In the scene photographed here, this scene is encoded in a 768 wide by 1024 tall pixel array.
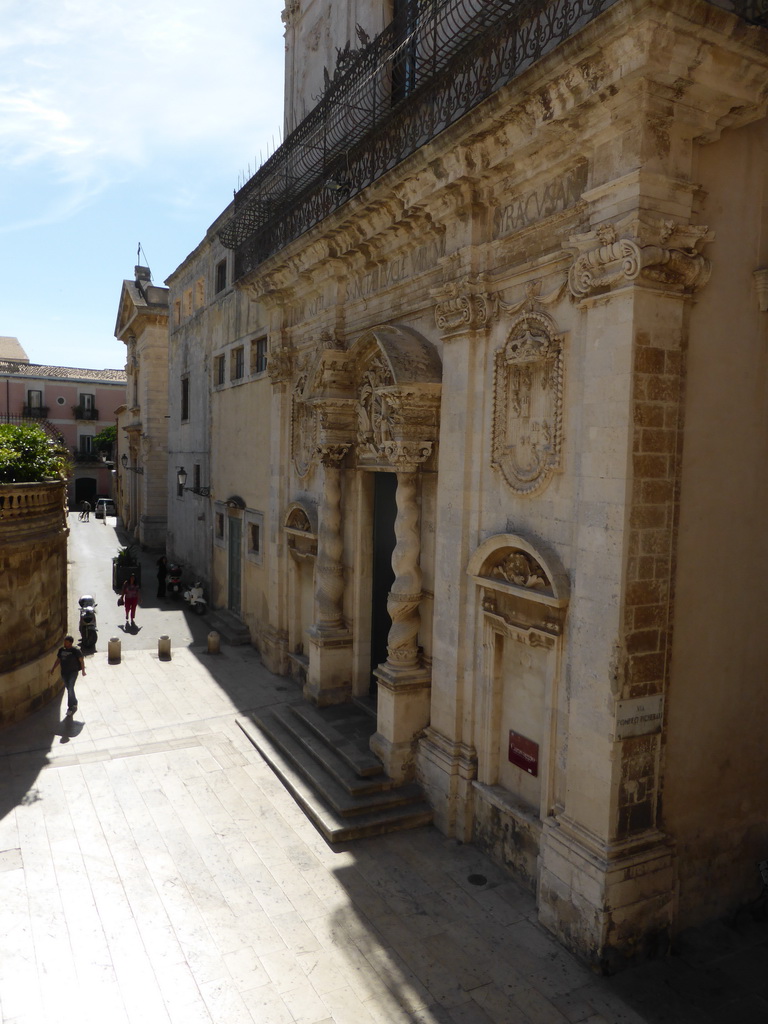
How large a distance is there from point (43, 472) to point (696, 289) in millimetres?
10238

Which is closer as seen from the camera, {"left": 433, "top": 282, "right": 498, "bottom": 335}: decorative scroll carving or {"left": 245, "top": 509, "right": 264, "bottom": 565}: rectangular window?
{"left": 433, "top": 282, "right": 498, "bottom": 335}: decorative scroll carving

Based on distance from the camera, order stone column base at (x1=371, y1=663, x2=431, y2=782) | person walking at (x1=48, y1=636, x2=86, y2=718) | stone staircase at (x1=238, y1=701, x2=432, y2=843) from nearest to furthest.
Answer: stone staircase at (x1=238, y1=701, x2=432, y2=843), stone column base at (x1=371, y1=663, x2=431, y2=782), person walking at (x1=48, y1=636, x2=86, y2=718)

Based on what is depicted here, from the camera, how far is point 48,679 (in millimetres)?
12117

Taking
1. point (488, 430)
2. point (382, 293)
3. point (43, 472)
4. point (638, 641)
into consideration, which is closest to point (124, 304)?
point (43, 472)

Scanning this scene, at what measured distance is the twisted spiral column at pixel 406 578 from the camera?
9.26m

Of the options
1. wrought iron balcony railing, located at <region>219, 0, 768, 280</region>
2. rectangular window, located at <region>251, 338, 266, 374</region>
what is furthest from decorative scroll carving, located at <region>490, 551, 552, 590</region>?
rectangular window, located at <region>251, 338, 266, 374</region>

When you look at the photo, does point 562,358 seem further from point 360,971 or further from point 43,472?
point 43,472

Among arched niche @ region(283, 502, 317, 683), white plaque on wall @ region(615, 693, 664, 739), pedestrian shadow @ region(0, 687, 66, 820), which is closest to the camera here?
white plaque on wall @ region(615, 693, 664, 739)

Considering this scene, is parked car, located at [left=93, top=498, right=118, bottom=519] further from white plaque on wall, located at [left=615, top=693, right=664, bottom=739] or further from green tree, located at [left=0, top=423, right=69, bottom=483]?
white plaque on wall, located at [left=615, top=693, right=664, bottom=739]

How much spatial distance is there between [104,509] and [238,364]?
31.9m

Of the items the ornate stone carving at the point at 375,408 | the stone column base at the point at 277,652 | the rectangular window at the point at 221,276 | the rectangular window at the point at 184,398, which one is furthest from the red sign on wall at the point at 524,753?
the rectangular window at the point at 184,398

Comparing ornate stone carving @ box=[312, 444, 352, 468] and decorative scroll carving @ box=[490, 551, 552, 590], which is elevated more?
ornate stone carving @ box=[312, 444, 352, 468]

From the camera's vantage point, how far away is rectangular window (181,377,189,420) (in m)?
22.8

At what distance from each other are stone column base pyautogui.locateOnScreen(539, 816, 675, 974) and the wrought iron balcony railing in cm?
699
